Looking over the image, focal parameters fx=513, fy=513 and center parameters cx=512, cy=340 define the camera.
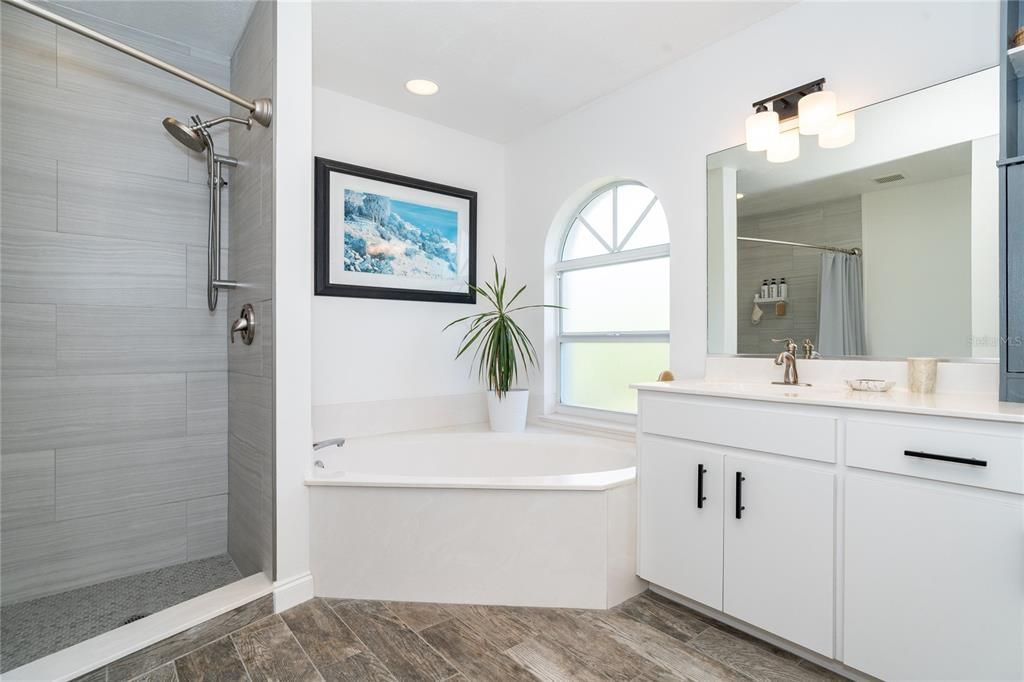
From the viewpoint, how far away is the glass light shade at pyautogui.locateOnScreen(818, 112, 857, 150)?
1.99m

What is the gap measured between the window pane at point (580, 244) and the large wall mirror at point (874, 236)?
0.89 metres

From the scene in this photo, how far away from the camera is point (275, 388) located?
1.90 metres

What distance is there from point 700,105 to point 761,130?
42 cm

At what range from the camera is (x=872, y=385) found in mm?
1773

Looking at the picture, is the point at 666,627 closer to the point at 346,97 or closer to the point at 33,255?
the point at 33,255

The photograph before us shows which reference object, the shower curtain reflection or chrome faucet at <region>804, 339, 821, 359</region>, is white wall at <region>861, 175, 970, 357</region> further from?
chrome faucet at <region>804, 339, 821, 359</region>

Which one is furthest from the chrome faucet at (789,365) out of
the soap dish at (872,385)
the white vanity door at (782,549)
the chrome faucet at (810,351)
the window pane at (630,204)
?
the window pane at (630,204)

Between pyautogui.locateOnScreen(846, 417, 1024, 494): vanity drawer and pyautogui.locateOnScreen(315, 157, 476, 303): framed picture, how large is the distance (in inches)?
92.0

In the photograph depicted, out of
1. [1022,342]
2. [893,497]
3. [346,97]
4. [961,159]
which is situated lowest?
[893,497]

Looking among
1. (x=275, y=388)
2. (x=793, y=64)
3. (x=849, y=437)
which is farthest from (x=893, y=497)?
(x=275, y=388)

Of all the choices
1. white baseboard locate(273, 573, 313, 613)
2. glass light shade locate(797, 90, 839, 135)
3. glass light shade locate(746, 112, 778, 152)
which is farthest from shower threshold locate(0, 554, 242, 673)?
glass light shade locate(797, 90, 839, 135)

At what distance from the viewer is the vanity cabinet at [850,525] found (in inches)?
49.8

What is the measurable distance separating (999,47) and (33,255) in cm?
348

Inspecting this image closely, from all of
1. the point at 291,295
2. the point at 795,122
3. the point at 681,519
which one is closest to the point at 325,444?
the point at 291,295
